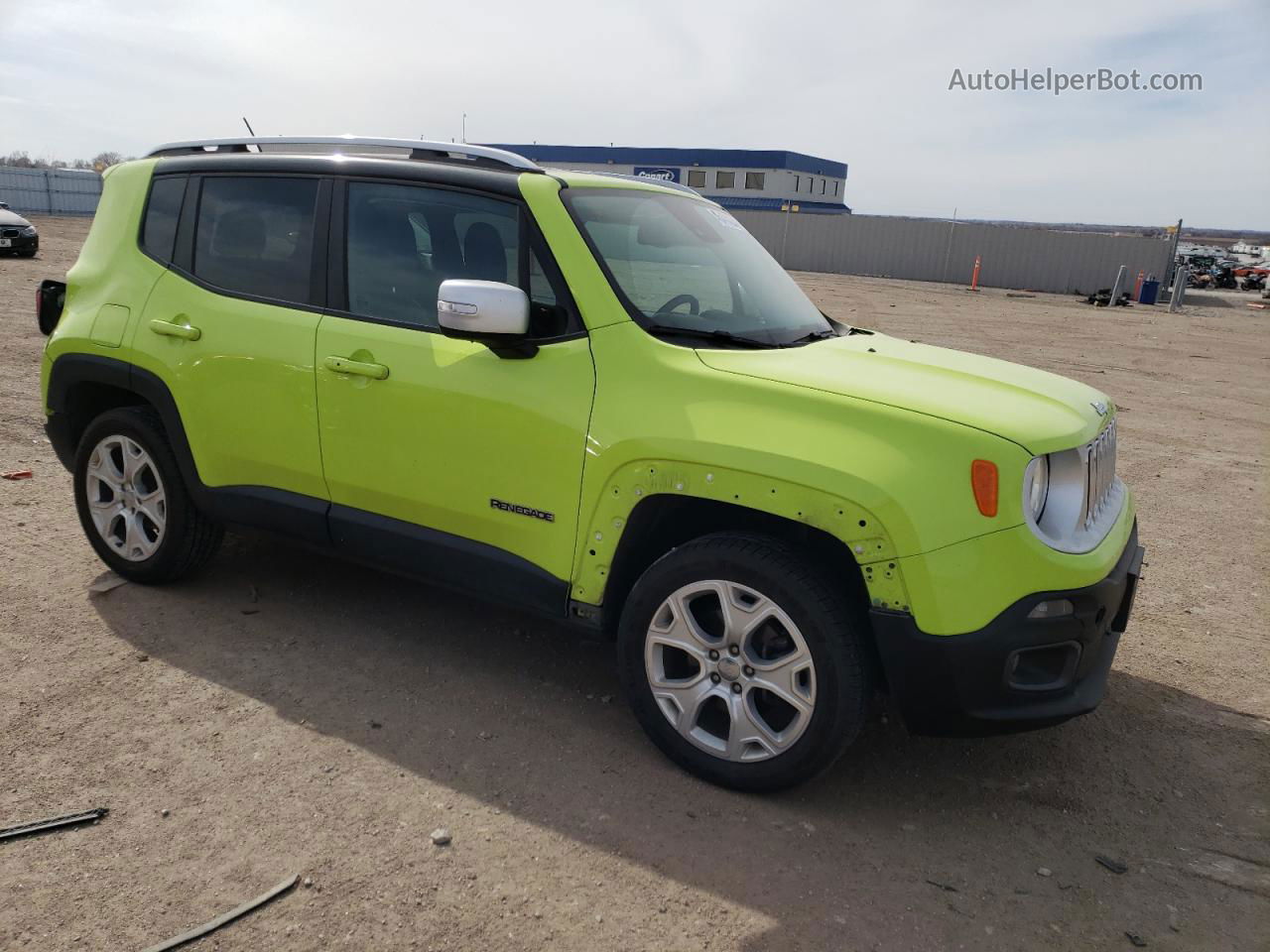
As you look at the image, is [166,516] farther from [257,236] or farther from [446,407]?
[446,407]

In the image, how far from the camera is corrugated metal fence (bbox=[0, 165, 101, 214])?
39.7 m

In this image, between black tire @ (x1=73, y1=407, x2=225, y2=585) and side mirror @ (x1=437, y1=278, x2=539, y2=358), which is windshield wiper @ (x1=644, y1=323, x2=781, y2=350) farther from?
black tire @ (x1=73, y1=407, x2=225, y2=585)

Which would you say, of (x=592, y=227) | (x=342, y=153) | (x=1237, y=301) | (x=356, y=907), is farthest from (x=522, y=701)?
(x=1237, y=301)

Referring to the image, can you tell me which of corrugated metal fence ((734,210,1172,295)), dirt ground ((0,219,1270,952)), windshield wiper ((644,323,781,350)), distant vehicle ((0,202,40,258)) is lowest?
dirt ground ((0,219,1270,952))

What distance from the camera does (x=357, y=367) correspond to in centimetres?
369

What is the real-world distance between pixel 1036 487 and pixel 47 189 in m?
47.1

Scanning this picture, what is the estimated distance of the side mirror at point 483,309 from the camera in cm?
322

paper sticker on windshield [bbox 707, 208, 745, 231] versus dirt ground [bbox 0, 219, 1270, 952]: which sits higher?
paper sticker on windshield [bbox 707, 208, 745, 231]

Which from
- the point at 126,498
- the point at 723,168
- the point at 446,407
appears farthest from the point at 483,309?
the point at 723,168

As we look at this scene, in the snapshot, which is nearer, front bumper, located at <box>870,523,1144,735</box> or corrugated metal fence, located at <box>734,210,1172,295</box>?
front bumper, located at <box>870,523,1144,735</box>

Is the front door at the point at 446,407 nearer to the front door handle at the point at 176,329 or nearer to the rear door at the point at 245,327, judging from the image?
the rear door at the point at 245,327

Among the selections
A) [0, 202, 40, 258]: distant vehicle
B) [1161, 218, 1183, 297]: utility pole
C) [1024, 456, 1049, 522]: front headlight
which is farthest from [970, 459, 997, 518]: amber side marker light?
[1161, 218, 1183, 297]: utility pole

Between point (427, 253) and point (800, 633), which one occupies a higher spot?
point (427, 253)

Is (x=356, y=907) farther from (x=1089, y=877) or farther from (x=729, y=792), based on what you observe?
(x=1089, y=877)
